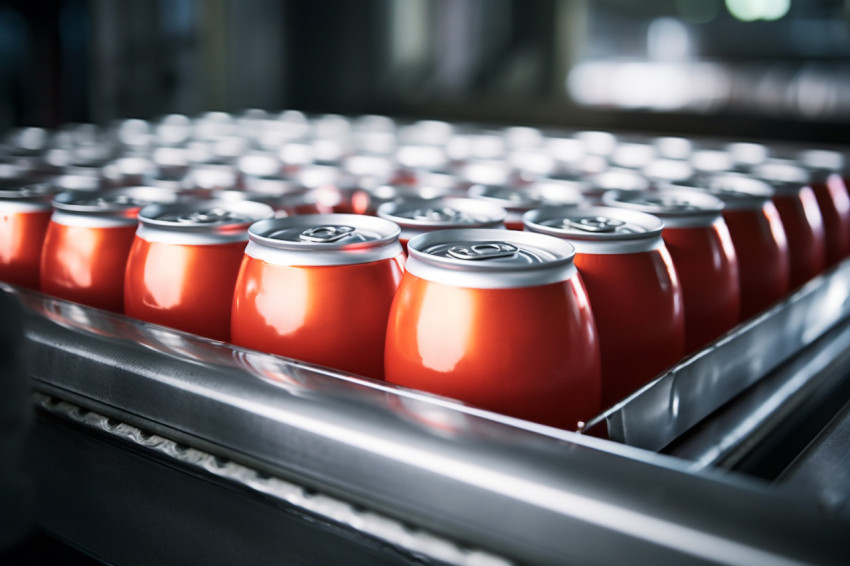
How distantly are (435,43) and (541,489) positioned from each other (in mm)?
2951

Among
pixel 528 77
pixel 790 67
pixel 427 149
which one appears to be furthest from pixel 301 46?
pixel 790 67

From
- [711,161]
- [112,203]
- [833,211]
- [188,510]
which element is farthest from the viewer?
[711,161]

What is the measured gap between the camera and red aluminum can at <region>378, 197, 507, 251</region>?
2.64 ft

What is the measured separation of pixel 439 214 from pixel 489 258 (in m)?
0.23

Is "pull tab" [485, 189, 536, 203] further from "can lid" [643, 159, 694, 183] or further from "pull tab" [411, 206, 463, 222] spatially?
"can lid" [643, 159, 694, 183]

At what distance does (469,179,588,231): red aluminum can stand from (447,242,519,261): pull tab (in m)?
0.18

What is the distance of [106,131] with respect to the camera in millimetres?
2141

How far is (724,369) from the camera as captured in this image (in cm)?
74

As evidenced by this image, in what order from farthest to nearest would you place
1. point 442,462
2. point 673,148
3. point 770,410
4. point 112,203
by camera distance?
point 673,148 < point 112,203 < point 770,410 < point 442,462

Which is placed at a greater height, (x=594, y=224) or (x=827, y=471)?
(x=594, y=224)

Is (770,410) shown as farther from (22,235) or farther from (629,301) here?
(22,235)

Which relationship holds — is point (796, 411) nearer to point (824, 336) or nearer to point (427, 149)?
point (824, 336)

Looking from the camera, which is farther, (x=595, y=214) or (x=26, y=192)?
(x=26, y=192)

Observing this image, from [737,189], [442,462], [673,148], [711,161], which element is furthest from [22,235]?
[673,148]
